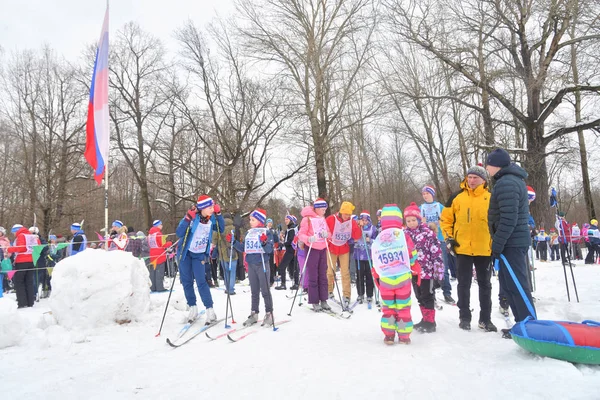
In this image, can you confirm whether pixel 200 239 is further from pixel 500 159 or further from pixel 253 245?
pixel 500 159

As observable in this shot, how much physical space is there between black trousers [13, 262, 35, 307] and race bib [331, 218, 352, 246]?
806 cm

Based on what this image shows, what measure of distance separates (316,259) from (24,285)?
312 inches

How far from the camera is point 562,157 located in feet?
62.6

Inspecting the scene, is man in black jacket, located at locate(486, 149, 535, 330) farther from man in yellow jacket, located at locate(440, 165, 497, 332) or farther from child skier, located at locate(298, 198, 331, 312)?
child skier, located at locate(298, 198, 331, 312)

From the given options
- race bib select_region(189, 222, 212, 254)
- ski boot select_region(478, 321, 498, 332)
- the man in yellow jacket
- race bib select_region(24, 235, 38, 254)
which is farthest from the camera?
race bib select_region(24, 235, 38, 254)

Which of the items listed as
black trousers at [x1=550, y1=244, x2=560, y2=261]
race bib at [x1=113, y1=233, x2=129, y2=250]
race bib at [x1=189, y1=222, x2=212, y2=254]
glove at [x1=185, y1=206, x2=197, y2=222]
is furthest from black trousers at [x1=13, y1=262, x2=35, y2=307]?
black trousers at [x1=550, y1=244, x2=560, y2=261]

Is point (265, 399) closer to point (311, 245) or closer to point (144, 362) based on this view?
point (144, 362)

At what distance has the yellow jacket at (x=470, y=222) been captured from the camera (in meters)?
4.88

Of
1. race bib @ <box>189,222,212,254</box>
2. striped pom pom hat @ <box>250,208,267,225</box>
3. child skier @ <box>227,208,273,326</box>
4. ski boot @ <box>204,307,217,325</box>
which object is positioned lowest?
ski boot @ <box>204,307,217,325</box>

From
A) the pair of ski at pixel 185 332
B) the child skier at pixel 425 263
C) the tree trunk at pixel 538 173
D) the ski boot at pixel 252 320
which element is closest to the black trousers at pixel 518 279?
the child skier at pixel 425 263

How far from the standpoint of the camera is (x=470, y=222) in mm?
4922

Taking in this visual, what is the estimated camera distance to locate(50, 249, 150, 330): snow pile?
5883 millimetres

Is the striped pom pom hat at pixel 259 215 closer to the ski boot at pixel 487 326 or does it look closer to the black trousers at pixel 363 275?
the black trousers at pixel 363 275

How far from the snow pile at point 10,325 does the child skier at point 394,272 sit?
5.18 m
